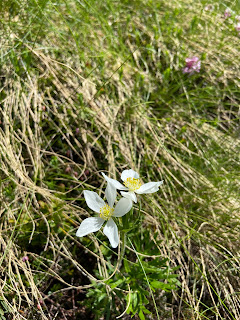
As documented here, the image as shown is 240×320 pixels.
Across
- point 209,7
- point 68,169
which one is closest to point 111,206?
point 68,169

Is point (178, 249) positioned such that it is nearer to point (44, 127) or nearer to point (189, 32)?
point (44, 127)

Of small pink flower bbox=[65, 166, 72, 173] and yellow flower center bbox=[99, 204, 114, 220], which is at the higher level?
yellow flower center bbox=[99, 204, 114, 220]

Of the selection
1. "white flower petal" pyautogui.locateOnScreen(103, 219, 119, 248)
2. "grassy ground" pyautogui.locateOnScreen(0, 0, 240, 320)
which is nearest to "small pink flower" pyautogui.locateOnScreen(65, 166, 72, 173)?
"grassy ground" pyautogui.locateOnScreen(0, 0, 240, 320)

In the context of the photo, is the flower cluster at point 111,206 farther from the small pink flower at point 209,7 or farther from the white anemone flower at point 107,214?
the small pink flower at point 209,7

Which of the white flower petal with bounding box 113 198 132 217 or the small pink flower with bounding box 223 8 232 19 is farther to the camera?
the small pink flower with bounding box 223 8 232 19

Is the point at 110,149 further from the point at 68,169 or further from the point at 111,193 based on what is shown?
the point at 111,193

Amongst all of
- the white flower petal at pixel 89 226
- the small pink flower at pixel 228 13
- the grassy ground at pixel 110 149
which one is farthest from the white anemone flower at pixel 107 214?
the small pink flower at pixel 228 13

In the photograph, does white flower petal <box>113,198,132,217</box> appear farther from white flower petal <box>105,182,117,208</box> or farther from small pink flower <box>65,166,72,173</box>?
small pink flower <box>65,166,72,173</box>
